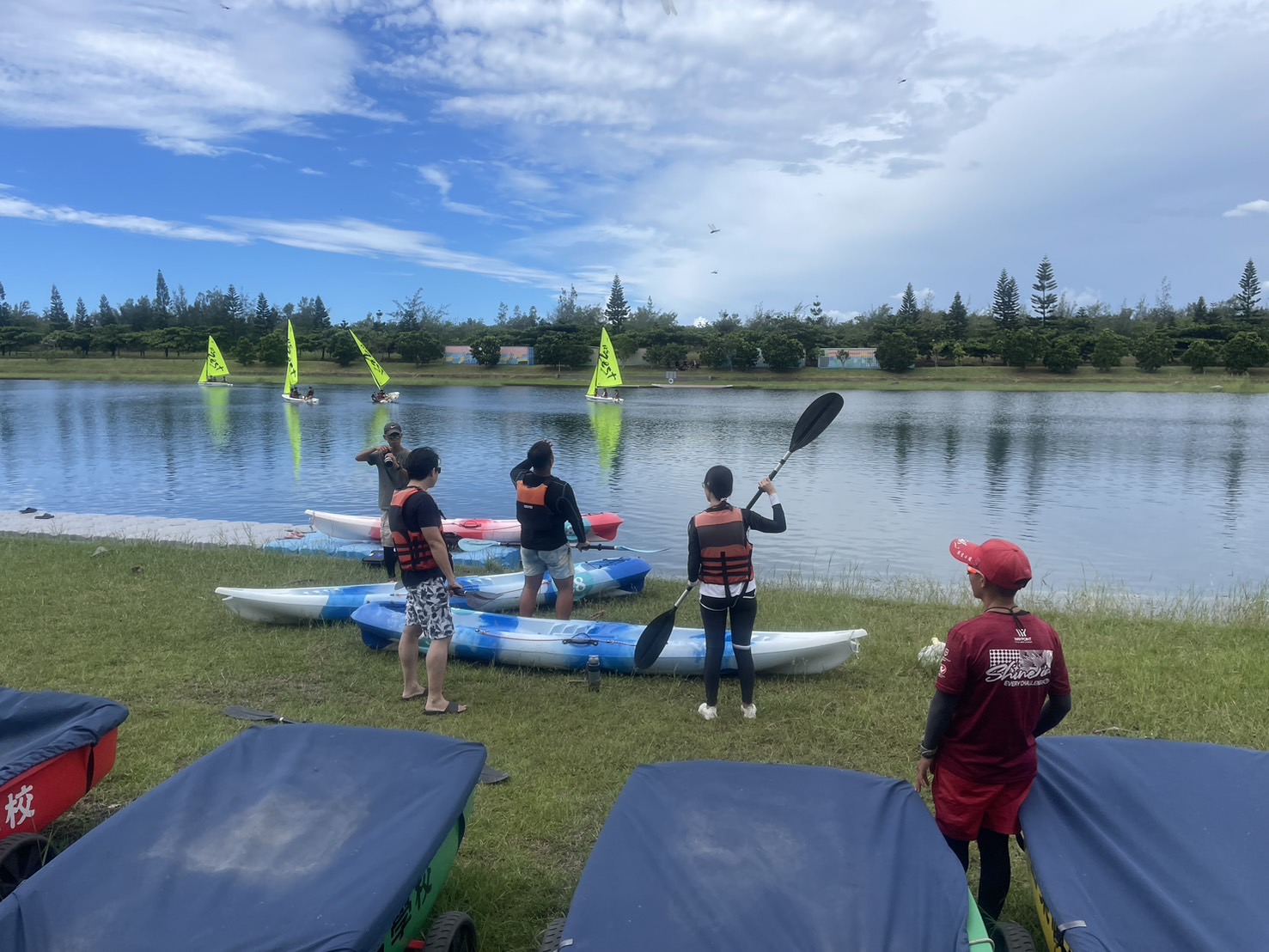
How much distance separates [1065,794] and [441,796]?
2328mm

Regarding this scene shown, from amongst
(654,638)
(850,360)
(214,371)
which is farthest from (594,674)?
(850,360)

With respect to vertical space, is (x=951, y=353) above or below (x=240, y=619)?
above

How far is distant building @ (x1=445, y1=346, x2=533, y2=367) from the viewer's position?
235 ft

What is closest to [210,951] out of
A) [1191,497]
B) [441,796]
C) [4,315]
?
[441,796]

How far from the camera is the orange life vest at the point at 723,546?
17.7 feet

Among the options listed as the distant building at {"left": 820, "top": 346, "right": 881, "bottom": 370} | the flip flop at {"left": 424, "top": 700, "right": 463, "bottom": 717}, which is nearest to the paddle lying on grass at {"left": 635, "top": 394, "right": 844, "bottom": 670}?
the flip flop at {"left": 424, "top": 700, "right": 463, "bottom": 717}

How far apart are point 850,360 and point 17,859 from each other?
230ft

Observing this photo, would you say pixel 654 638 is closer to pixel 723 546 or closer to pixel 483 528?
pixel 723 546

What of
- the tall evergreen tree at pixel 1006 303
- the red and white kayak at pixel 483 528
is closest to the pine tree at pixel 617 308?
the tall evergreen tree at pixel 1006 303

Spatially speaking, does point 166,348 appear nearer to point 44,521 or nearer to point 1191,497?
point 44,521

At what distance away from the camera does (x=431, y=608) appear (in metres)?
5.66

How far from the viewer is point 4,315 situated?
3752 inches

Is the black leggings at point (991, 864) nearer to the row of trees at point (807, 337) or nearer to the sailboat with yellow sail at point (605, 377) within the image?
the sailboat with yellow sail at point (605, 377)

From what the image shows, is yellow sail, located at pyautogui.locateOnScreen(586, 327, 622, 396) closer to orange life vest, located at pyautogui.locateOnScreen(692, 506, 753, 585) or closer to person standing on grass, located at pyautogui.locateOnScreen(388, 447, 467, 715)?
person standing on grass, located at pyautogui.locateOnScreen(388, 447, 467, 715)
